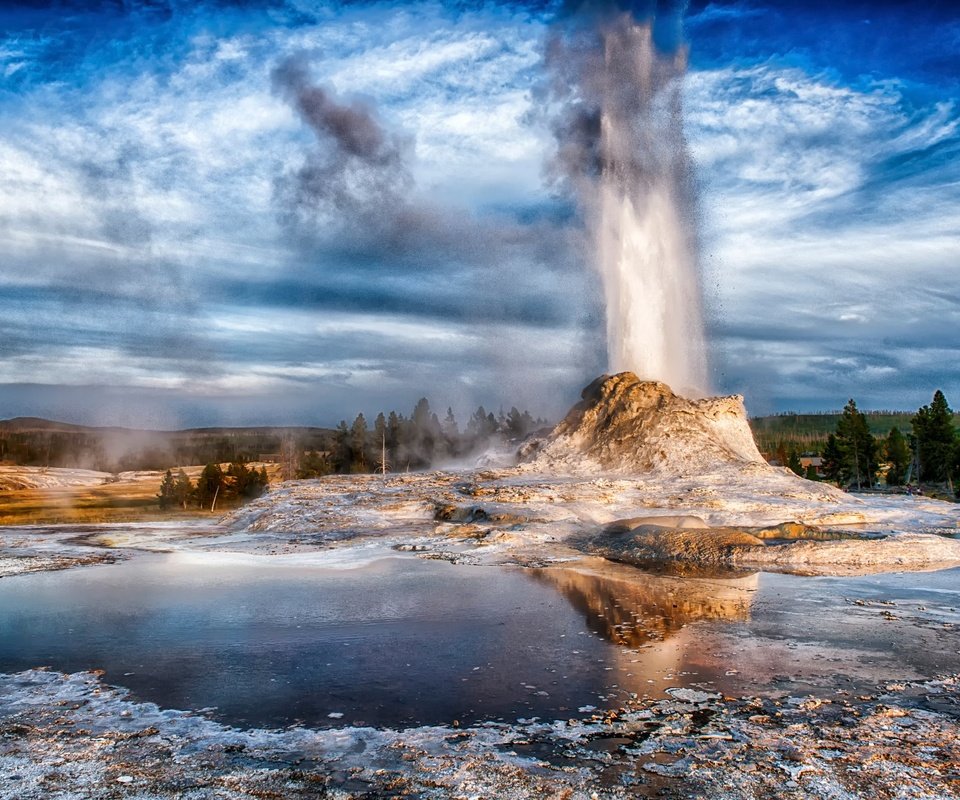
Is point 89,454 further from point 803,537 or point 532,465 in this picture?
point 803,537

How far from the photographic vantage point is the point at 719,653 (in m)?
10.1

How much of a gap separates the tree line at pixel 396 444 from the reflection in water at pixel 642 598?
49.3 meters

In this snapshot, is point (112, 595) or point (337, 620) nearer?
point (337, 620)

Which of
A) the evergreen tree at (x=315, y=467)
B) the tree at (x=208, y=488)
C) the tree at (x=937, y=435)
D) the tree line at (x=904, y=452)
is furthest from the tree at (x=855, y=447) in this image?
the tree at (x=208, y=488)

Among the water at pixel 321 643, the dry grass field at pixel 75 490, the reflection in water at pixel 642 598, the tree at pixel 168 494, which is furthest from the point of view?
the tree at pixel 168 494

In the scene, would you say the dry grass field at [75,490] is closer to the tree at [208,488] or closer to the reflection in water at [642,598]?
the tree at [208,488]

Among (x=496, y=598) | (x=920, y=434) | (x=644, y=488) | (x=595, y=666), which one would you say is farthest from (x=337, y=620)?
(x=920, y=434)

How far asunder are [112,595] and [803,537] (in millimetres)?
16467

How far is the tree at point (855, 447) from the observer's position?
7344cm

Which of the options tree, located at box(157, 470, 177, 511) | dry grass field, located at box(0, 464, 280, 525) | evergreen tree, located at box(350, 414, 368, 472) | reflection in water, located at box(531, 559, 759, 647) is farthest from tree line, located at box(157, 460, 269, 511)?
reflection in water, located at box(531, 559, 759, 647)

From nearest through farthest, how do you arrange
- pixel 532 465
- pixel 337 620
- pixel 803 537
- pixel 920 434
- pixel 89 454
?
pixel 337 620 → pixel 803 537 → pixel 532 465 → pixel 920 434 → pixel 89 454

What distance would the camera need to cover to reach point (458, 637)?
1110 cm

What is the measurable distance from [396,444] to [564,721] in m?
71.0

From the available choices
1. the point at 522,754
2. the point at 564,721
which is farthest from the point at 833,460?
the point at 522,754
